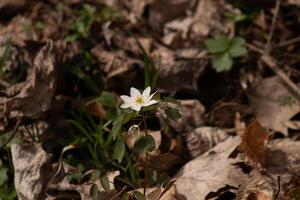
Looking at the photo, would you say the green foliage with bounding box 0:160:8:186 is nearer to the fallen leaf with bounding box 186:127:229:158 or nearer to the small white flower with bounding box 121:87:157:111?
the small white flower with bounding box 121:87:157:111

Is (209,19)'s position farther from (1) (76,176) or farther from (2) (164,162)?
(1) (76,176)

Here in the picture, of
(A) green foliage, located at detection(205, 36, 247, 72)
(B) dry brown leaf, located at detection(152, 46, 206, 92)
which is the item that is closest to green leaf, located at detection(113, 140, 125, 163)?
(B) dry brown leaf, located at detection(152, 46, 206, 92)

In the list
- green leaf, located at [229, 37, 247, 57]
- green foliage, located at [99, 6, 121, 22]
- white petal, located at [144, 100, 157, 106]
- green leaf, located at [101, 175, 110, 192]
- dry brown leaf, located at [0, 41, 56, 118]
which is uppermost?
white petal, located at [144, 100, 157, 106]

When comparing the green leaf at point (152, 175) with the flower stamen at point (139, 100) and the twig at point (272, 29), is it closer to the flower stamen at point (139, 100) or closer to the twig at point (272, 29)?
the flower stamen at point (139, 100)

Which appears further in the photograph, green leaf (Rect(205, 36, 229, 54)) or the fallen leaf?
green leaf (Rect(205, 36, 229, 54))

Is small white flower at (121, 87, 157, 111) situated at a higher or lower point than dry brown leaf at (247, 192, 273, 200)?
higher

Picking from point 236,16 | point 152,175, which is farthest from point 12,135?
point 236,16

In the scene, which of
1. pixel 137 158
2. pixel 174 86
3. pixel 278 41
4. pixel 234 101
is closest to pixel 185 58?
pixel 174 86

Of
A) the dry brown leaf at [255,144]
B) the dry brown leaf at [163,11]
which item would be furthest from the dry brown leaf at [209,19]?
the dry brown leaf at [255,144]
